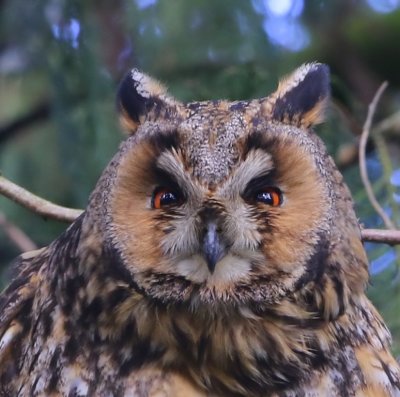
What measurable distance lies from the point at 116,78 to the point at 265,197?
1.70 m

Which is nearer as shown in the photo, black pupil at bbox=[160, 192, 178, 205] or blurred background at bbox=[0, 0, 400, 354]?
black pupil at bbox=[160, 192, 178, 205]

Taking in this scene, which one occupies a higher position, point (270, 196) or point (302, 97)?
point (302, 97)

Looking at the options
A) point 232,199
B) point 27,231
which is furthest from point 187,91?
point 232,199

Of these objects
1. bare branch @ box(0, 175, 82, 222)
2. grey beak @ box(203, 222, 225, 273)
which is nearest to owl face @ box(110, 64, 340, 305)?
grey beak @ box(203, 222, 225, 273)

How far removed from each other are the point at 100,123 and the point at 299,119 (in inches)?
53.1

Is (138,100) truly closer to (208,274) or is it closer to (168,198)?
(168,198)

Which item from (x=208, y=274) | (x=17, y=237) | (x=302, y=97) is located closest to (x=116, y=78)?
(x=17, y=237)

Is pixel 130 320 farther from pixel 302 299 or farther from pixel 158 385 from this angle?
pixel 302 299

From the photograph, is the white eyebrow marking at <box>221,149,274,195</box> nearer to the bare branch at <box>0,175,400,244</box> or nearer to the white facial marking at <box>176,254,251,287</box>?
the white facial marking at <box>176,254,251,287</box>

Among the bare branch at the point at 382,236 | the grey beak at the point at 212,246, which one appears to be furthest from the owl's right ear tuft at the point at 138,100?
the bare branch at the point at 382,236

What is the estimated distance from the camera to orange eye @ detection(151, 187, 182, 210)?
2.40m

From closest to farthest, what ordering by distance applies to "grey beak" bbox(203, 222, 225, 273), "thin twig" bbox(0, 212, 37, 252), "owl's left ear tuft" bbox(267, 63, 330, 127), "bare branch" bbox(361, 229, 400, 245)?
"grey beak" bbox(203, 222, 225, 273) → "owl's left ear tuft" bbox(267, 63, 330, 127) → "bare branch" bbox(361, 229, 400, 245) → "thin twig" bbox(0, 212, 37, 252)

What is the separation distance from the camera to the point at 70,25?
151 inches

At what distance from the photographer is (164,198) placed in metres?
2.41
